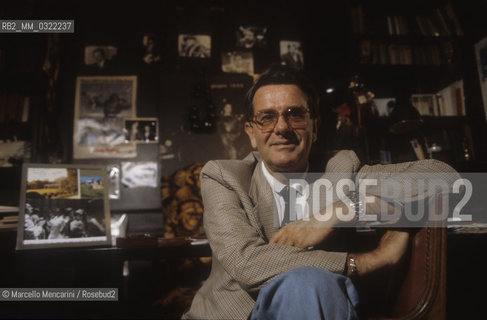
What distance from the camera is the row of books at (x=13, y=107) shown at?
238 cm

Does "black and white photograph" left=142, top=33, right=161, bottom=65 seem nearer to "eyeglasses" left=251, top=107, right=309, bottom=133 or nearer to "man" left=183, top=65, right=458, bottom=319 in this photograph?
"man" left=183, top=65, right=458, bottom=319

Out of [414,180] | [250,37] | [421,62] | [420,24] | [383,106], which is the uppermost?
[420,24]

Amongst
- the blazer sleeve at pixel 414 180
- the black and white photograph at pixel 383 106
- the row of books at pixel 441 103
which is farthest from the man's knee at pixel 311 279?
the row of books at pixel 441 103

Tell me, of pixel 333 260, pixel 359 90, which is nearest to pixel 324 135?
pixel 359 90

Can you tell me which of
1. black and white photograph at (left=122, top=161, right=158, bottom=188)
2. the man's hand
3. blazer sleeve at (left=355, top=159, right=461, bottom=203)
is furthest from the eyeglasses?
black and white photograph at (left=122, top=161, right=158, bottom=188)

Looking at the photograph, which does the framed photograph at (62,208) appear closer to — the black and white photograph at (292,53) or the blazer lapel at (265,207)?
the blazer lapel at (265,207)

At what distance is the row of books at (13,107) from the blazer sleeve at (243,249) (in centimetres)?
206

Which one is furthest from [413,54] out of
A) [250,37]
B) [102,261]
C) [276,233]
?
[102,261]

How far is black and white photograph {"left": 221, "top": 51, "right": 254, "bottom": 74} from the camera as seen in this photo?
9.02ft

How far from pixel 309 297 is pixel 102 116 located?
2358 millimetres

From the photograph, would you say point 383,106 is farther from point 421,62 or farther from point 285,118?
point 285,118

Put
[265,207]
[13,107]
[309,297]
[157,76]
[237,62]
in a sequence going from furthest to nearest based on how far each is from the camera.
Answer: [237,62]
[157,76]
[13,107]
[265,207]
[309,297]

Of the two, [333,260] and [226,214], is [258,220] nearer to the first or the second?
[226,214]

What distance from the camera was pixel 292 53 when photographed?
9.30 feet
